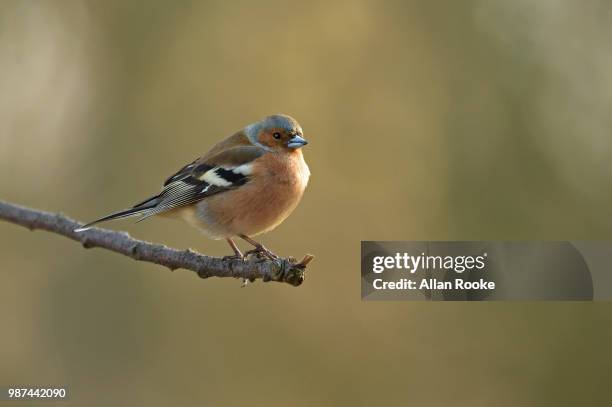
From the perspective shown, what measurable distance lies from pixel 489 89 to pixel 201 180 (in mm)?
4616

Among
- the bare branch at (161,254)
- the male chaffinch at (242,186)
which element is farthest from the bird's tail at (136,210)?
the bare branch at (161,254)

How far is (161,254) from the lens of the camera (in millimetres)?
3086

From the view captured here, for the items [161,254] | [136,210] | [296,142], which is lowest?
[161,254]

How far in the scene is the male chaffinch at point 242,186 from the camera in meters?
4.09

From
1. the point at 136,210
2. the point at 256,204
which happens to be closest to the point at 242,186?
the point at 256,204

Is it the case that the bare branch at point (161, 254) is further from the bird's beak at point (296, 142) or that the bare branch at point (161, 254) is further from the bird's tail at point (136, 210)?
the bird's beak at point (296, 142)

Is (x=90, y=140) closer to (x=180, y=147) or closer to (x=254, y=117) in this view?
(x=180, y=147)

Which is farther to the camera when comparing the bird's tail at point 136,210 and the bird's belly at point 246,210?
the bird's belly at point 246,210

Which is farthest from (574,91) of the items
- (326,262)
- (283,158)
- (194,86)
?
(283,158)

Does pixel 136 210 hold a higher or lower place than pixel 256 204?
lower

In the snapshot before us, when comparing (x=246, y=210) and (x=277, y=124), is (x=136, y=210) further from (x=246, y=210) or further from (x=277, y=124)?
(x=277, y=124)

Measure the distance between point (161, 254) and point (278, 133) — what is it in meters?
1.72

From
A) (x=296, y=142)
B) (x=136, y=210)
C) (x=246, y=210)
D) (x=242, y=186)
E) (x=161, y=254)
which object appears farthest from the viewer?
(x=296, y=142)

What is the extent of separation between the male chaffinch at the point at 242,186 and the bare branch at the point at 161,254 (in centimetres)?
54
